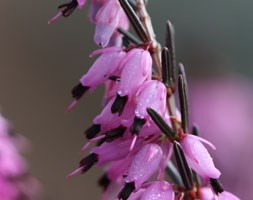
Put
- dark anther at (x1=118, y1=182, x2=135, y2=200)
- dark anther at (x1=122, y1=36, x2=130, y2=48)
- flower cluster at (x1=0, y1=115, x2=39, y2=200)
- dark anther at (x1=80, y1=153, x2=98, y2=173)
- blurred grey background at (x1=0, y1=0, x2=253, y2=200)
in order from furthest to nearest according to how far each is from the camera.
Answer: blurred grey background at (x1=0, y1=0, x2=253, y2=200) < flower cluster at (x1=0, y1=115, x2=39, y2=200) < dark anther at (x1=122, y1=36, x2=130, y2=48) < dark anther at (x1=80, y1=153, x2=98, y2=173) < dark anther at (x1=118, y1=182, x2=135, y2=200)

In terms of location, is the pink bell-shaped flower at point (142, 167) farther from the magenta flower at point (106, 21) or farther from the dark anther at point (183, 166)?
the magenta flower at point (106, 21)

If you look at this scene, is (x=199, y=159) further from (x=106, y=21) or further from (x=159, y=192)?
(x=106, y=21)

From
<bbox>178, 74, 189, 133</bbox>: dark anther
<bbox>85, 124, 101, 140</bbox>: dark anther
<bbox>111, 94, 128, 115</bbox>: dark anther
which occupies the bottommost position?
<bbox>178, 74, 189, 133</bbox>: dark anther

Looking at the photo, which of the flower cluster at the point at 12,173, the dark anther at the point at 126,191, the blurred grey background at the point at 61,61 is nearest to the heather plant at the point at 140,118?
the dark anther at the point at 126,191

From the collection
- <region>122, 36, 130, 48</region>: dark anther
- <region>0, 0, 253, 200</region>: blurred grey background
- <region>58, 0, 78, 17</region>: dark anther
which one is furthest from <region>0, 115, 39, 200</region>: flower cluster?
<region>0, 0, 253, 200</region>: blurred grey background

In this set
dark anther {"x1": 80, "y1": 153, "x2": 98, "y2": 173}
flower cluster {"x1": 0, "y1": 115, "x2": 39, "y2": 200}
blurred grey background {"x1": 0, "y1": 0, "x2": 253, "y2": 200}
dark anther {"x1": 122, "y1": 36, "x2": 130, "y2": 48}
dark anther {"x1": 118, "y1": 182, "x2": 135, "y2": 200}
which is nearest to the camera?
dark anther {"x1": 118, "y1": 182, "x2": 135, "y2": 200}

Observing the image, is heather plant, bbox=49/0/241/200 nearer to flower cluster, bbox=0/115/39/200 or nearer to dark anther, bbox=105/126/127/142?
dark anther, bbox=105/126/127/142
